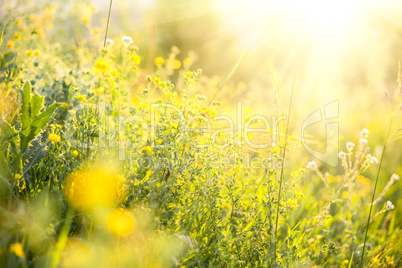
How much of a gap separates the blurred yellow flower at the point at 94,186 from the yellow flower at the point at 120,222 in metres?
0.07

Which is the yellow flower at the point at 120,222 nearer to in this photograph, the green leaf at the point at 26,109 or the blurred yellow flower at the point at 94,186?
the blurred yellow flower at the point at 94,186

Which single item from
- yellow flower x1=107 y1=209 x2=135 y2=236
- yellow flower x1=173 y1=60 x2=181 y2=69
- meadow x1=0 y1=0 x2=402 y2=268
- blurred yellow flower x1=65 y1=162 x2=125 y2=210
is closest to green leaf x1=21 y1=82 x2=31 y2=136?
meadow x1=0 y1=0 x2=402 y2=268

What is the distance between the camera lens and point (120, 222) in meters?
1.20

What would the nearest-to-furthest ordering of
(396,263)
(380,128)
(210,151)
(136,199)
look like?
1. (136,199)
2. (210,151)
3. (396,263)
4. (380,128)

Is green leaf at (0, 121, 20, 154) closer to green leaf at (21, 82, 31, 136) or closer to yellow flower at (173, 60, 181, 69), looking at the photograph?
green leaf at (21, 82, 31, 136)

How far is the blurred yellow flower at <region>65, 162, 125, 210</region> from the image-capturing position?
129 centimetres

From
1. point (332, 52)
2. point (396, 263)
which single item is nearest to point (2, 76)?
point (396, 263)

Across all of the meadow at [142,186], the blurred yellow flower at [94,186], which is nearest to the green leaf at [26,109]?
the meadow at [142,186]

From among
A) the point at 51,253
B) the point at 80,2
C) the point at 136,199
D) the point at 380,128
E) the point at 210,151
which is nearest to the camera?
the point at 51,253

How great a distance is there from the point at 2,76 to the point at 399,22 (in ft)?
15.6

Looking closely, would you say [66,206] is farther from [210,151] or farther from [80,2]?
[80,2]

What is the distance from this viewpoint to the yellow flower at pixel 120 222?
1.19m

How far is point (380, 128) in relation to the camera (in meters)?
3.46

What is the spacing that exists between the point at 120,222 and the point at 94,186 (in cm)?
19
